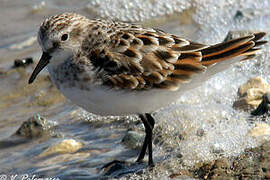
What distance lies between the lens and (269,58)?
8.29 m

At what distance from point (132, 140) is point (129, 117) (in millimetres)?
692

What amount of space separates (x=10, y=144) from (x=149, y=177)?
7.08 ft

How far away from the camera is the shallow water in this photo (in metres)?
6.17

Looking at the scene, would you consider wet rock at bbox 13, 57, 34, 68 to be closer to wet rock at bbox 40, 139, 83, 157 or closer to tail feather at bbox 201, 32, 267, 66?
wet rock at bbox 40, 139, 83, 157

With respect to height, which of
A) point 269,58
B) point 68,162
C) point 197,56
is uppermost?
point 197,56

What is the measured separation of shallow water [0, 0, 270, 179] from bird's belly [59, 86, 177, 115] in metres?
0.76

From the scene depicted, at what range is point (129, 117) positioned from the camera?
7.24 metres

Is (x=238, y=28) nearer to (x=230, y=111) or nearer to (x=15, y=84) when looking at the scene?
(x=230, y=111)

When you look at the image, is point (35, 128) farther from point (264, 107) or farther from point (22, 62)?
point (264, 107)

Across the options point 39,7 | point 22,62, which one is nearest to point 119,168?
point 22,62

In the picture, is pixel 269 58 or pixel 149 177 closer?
pixel 149 177

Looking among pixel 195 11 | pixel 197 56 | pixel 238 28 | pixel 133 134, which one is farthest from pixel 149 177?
pixel 195 11

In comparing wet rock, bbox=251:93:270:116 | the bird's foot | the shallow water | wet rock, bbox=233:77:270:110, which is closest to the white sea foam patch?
the shallow water

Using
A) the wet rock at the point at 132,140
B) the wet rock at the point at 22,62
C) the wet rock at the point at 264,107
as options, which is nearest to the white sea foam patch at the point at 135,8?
the wet rock at the point at 22,62
